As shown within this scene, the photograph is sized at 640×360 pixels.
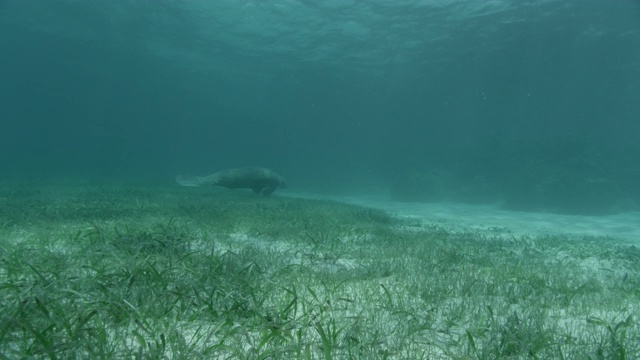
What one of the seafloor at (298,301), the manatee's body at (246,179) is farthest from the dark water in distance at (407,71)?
the seafloor at (298,301)

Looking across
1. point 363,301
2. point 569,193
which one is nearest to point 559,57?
point 569,193

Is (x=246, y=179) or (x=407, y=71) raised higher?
(x=407, y=71)

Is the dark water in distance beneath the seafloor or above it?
Result: above

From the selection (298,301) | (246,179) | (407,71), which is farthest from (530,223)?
(407,71)

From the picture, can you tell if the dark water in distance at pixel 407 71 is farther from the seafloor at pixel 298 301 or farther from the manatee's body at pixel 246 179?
the seafloor at pixel 298 301

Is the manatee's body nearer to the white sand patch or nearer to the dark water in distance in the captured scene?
the white sand patch

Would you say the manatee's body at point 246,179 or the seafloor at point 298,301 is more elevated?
the manatee's body at point 246,179

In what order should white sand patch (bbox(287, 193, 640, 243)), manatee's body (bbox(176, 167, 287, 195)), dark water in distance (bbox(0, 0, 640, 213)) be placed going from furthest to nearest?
1. dark water in distance (bbox(0, 0, 640, 213))
2. manatee's body (bbox(176, 167, 287, 195))
3. white sand patch (bbox(287, 193, 640, 243))

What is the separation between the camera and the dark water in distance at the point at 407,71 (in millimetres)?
30838

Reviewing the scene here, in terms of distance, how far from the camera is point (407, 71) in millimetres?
52406

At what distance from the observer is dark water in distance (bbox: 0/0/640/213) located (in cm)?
3084

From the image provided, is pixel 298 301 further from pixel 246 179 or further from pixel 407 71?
pixel 407 71

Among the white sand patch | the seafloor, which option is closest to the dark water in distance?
the white sand patch

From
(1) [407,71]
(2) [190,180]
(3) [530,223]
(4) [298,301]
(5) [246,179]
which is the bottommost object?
(4) [298,301]
